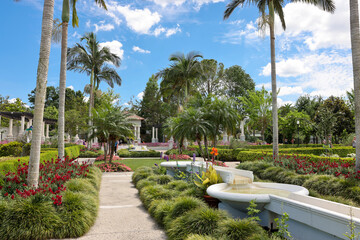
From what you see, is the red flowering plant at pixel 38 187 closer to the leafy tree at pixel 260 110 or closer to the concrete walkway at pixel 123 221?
the concrete walkway at pixel 123 221

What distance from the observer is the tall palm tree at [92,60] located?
23.4 m

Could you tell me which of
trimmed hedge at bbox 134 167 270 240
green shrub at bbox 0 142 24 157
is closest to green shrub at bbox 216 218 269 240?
trimmed hedge at bbox 134 167 270 240

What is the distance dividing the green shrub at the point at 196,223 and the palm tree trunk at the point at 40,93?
11.0 ft

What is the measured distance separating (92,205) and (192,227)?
91.2 inches

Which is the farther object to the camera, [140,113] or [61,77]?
[140,113]

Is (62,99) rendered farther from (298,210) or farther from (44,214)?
(298,210)

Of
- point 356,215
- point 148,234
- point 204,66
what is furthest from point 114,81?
point 356,215

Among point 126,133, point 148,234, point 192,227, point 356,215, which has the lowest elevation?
point 148,234

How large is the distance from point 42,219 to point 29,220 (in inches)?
7.3

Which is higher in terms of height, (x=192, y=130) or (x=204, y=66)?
(x=204, y=66)

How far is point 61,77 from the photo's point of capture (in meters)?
10.8

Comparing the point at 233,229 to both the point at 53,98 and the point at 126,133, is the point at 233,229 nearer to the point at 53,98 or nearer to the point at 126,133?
the point at 126,133

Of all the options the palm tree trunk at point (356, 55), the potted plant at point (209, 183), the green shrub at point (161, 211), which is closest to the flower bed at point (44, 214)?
the green shrub at point (161, 211)

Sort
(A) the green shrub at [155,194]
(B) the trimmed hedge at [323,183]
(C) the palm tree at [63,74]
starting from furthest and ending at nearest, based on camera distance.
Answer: (C) the palm tree at [63,74] < (A) the green shrub at [155,194] < (B) the trimmed hedge at [323,183]
